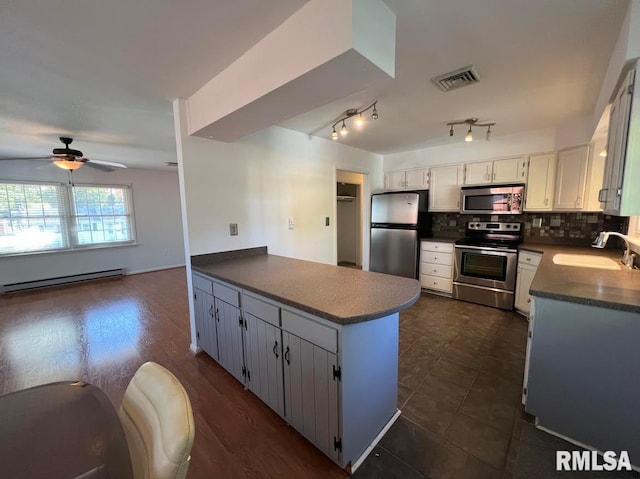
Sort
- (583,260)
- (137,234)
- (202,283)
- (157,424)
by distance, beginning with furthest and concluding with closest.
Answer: (137,234), (583,260), (202,283), (157,424)

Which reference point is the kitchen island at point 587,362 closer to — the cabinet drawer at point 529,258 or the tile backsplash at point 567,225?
the cabinet drawer at point 529,258

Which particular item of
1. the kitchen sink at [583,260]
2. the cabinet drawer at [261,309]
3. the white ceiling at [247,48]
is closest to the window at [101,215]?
the white ceiling at [247,48]

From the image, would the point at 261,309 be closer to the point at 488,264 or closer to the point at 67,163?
the point at 488,264

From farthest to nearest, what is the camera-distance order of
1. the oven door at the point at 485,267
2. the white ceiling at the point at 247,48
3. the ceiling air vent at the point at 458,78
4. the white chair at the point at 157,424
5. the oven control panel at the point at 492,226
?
the oven control panel at the point at 492,226 → the oven door at the point at 485,267 → the ceiling air vent at the point at 458,78 → the white ceiling at the point at 247,48 → the white chair at the point at 157,424

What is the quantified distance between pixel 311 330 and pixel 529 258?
123 inches

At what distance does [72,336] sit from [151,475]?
11.4 ft

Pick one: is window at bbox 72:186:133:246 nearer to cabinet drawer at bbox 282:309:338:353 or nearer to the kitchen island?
cabinet drawer at bbox 282:309:338:353

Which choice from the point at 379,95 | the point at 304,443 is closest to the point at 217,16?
the point at 379,95

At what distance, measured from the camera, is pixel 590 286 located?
161 cm

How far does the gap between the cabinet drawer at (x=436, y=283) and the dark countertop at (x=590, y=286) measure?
1.74 meters

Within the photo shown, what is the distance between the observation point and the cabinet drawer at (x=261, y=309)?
160 cm

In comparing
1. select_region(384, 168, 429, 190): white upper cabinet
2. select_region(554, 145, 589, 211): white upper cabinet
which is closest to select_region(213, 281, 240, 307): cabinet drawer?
select_region(384, 168, 429, 190): white upper cabinet

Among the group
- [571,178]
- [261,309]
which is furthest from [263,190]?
[571,178]

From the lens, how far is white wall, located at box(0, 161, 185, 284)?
15.8 ft
